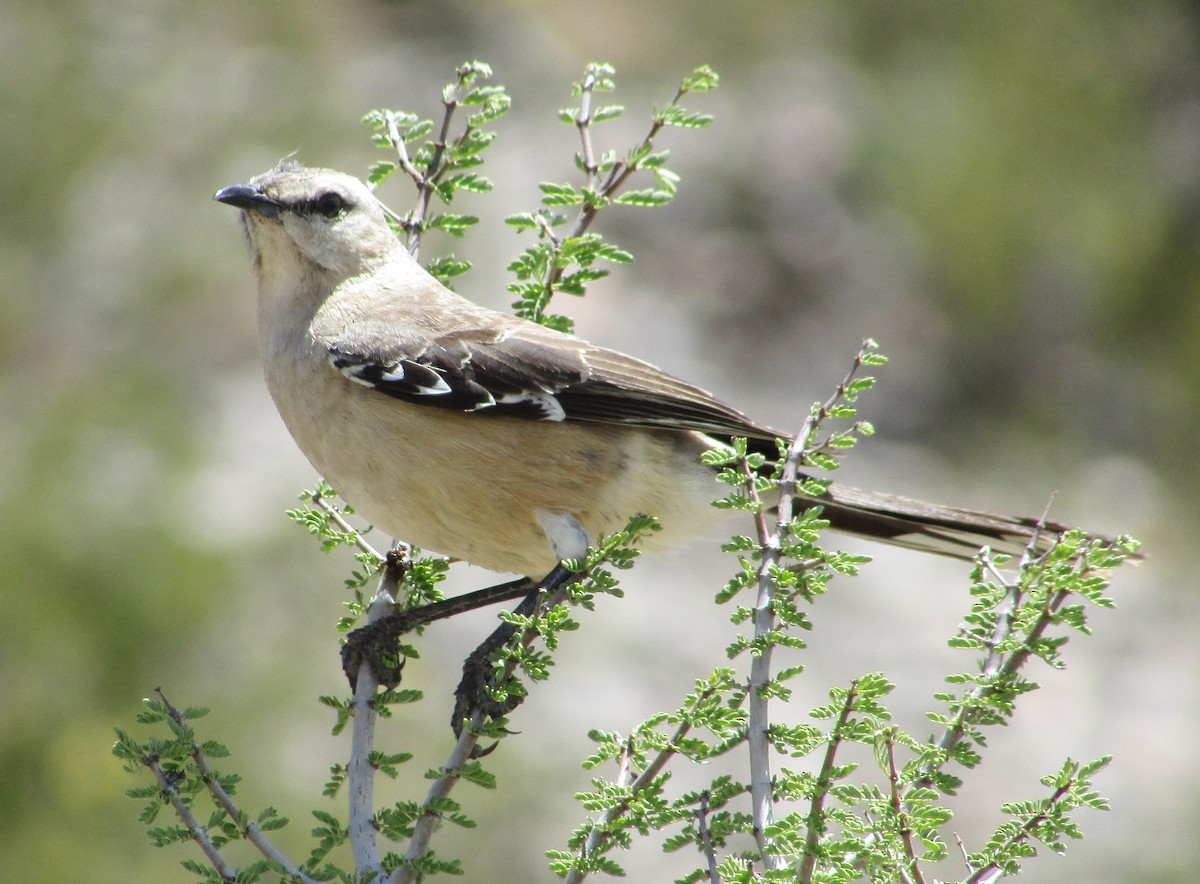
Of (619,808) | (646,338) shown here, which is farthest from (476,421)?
(646,338)

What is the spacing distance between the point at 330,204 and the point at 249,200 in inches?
13.5

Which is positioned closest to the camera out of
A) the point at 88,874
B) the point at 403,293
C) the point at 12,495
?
the point at 403,293

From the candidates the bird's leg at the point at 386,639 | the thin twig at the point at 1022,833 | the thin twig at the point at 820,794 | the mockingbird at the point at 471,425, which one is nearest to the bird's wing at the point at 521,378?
the mockingbird at the point at 471,425

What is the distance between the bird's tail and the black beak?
2.58 metres

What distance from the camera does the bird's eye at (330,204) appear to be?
5.36 m

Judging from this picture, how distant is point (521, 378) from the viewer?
4906 mm

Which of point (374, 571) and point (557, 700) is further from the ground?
point (557, 700)

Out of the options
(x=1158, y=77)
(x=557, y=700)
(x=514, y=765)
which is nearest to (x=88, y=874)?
(x=514, y=765)

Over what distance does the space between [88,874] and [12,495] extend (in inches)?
126

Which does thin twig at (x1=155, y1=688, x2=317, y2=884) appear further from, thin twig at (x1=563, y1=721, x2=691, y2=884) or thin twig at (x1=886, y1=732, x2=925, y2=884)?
thin twig at (x1=886, y1=732, x2=925, y2=884)

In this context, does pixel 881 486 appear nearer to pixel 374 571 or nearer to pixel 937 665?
pixel 937 665

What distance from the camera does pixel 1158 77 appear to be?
50.4 ft

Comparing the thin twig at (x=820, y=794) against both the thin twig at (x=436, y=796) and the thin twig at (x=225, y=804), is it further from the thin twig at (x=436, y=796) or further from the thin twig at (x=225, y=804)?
the thin twig at (x=225, y=804)

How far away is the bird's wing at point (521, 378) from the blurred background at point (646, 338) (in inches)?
159
